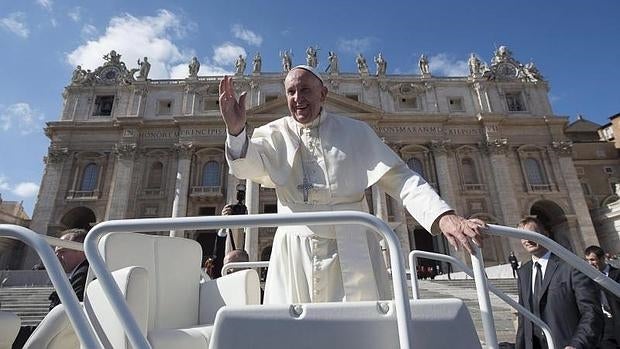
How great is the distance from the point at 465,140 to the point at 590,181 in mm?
12357

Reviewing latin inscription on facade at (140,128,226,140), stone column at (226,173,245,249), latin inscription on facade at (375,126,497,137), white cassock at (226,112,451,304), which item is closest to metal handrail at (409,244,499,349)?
white cassock at (226,112,451,304)

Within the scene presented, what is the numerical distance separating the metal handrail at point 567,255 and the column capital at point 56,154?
30888 millimetres

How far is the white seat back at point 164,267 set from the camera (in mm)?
1991

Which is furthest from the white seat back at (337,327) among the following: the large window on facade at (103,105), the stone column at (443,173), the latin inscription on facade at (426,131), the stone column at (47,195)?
the large window on facade at (103,105)

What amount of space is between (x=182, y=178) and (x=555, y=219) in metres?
27.2

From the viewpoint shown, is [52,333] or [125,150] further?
[125,150]

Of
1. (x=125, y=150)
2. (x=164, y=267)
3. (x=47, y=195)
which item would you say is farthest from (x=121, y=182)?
(x=164, y=267)

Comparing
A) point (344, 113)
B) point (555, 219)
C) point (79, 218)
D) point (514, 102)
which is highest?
point (514, 102)

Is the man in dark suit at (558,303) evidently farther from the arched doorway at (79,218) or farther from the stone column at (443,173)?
the arched doorway at (79,218)

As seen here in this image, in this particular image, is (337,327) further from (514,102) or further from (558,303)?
(514,102)

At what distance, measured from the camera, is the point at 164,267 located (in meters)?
2.27

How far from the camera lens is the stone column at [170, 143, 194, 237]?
2448cm

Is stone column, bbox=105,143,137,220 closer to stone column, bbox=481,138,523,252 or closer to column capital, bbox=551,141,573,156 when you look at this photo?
stone column, bbox=481,138,523,252

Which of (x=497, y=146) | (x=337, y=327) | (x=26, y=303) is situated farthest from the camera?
(x=497, y=146)
